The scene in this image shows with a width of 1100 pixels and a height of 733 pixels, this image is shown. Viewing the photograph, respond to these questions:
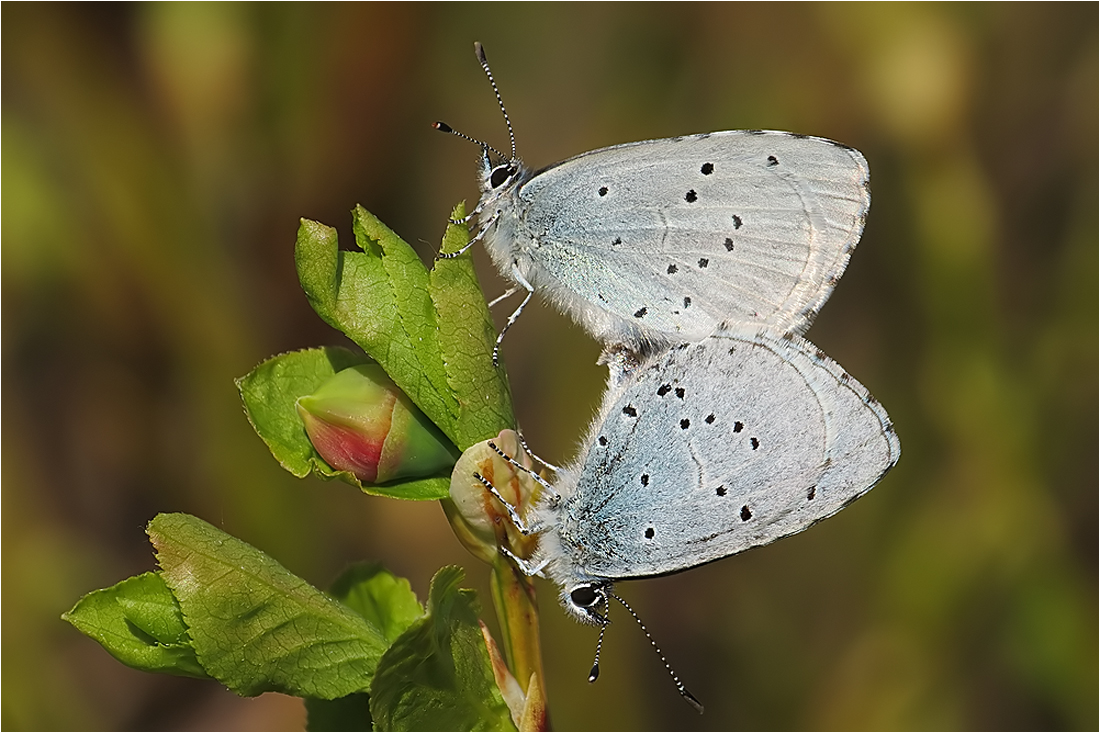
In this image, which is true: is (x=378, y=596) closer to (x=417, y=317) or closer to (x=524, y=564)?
(x=524, y=564)

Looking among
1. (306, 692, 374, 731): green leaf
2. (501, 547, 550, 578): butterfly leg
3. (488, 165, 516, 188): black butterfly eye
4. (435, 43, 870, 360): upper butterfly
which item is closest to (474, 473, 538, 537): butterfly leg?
(501, 547, 550, 578): butterfly leg

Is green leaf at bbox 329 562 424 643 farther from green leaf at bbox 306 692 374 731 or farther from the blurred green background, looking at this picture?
the blurred green background

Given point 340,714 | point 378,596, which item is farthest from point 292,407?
point 340,714

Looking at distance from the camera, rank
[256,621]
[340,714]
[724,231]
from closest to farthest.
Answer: [256,621], [340,714], [724,231]

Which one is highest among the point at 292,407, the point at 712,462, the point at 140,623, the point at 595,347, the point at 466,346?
the point at 466,346

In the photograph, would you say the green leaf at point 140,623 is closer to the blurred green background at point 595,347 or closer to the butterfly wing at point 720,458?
the butterfly wing at point 720,458

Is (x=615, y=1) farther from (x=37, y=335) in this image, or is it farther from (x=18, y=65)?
(x=37, y=335)
